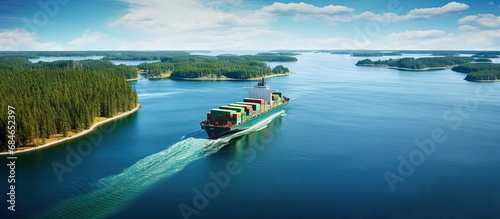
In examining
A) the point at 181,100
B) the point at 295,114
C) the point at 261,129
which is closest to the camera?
the point at 261,129

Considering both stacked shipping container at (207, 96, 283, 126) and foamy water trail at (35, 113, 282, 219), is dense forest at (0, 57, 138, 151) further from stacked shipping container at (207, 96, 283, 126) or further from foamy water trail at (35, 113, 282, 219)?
stacked shipping container at (207, 96, 283, 126)

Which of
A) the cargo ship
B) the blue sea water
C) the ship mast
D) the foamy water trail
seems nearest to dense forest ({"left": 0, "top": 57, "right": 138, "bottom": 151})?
the blue sea water

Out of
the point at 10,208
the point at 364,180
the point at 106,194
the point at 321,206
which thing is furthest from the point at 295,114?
the point at 10,208

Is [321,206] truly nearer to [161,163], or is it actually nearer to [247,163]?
[247,163]

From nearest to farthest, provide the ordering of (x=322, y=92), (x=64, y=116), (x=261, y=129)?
1. (x=64, y=116)
2. (x=261, y=129)
3. (x=322, y=92)

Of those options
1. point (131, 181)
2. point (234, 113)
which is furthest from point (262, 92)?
point (131, 181)

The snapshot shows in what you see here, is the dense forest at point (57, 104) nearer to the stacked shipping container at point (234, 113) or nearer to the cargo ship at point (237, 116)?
the cargo ship at point (237, 116)
